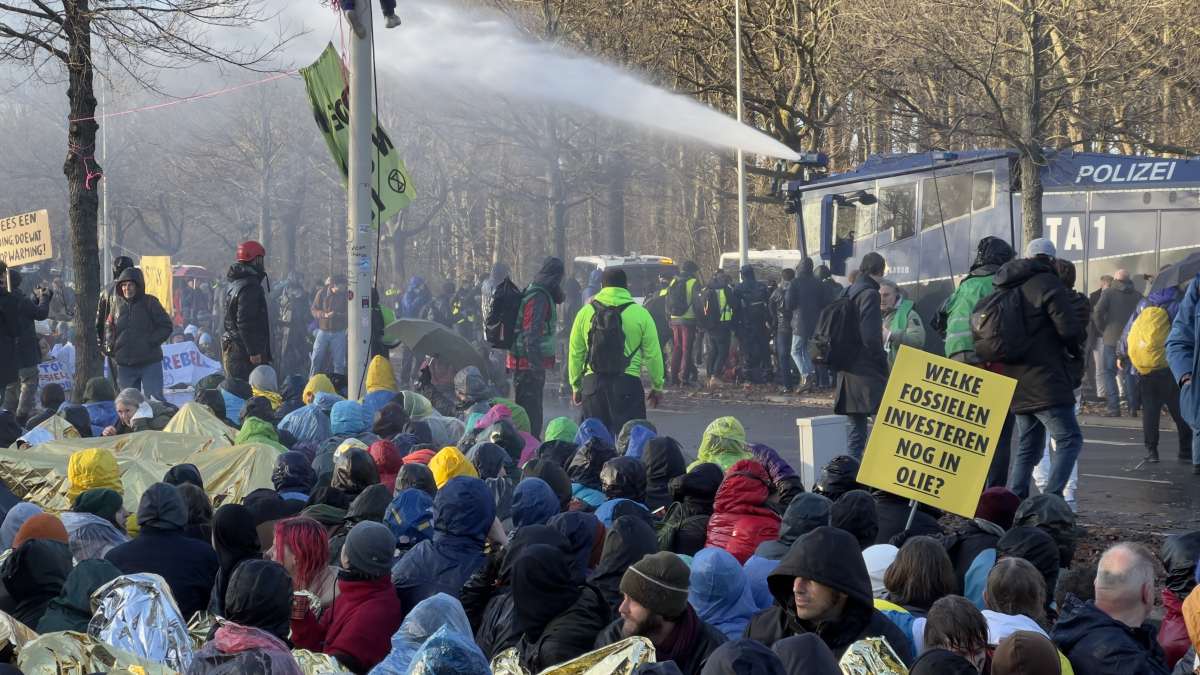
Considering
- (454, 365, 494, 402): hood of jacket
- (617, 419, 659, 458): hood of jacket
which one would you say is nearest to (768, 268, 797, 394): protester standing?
(454, 365, 494, 402): hood of jacket

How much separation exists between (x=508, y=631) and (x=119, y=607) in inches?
55.4

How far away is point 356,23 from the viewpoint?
12.0 m

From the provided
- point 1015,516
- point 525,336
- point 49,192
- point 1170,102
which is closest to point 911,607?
point 1015,516

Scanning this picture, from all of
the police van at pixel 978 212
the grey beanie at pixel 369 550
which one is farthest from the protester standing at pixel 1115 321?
the grey beanie at pixel 369 550

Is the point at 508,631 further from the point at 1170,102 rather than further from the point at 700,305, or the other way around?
the point at 1170,102

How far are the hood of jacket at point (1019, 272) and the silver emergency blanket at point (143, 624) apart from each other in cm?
621

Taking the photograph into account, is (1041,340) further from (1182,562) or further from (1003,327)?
(1182,562)

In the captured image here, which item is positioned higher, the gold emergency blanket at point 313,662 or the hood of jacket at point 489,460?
the hood of jacket at point 489,460

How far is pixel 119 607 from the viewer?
454cm

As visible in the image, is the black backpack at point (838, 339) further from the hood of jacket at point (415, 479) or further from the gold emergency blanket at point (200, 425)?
the hood of jacket at point (415, 479)

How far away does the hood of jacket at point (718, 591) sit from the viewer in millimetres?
5426

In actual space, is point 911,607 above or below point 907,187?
below

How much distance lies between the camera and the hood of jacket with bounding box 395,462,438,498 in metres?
7.70

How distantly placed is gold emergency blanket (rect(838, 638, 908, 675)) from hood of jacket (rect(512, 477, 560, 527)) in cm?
278
